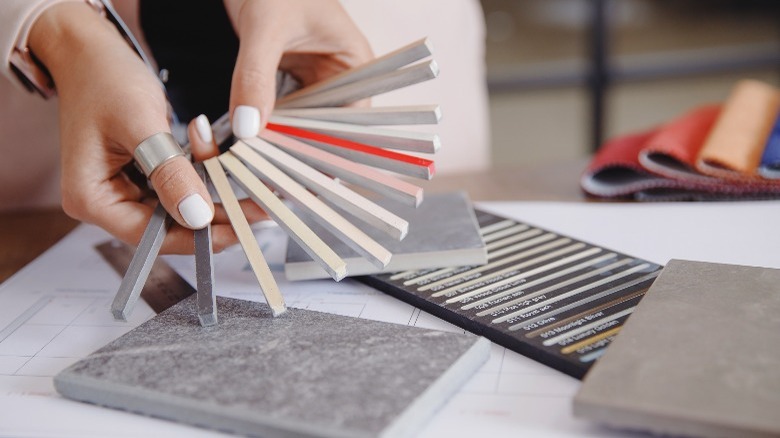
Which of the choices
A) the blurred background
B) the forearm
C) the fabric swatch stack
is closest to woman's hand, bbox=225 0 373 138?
the forearm

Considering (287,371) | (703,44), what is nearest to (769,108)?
(287,371)

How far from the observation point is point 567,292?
0.49 m

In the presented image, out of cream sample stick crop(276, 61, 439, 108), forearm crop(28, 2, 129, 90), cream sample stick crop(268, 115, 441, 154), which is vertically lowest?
cream sample stick crop(268, 115, 441, 154)

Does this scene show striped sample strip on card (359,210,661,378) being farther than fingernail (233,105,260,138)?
No

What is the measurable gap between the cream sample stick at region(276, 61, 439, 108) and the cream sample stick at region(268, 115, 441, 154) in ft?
0.10

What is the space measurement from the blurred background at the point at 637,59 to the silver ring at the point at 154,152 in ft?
5.60

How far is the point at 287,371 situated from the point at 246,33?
0.30 metres

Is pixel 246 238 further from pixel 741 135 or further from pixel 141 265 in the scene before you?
pixel 741 135

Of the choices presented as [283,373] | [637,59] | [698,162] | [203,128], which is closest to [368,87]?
[203,128]

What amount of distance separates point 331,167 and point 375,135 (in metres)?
0.04

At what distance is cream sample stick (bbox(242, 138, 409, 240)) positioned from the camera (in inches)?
18.1

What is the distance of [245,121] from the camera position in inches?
21.4

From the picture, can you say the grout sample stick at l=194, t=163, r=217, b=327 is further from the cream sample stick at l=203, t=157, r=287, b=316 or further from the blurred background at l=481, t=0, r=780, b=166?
the blurred background at l=481, t=0, r=780, b=166

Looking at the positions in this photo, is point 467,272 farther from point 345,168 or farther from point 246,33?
point 246,33
